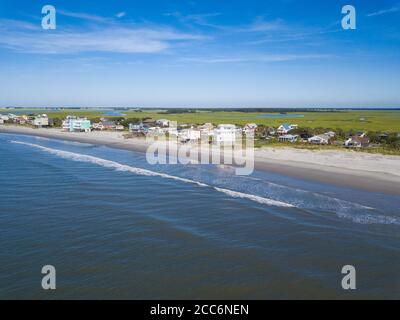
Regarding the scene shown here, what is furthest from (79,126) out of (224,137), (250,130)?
(224,137)

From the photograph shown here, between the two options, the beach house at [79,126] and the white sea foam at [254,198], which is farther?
the beach house at [79,126]

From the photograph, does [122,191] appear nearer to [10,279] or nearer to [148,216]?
[148,216]

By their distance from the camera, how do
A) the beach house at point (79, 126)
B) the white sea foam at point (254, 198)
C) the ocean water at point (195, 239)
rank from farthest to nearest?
1. the beach house at point (79, 126)
2. the white sea foam at point (254, 198)
3. the ocean water at point (195, 239)

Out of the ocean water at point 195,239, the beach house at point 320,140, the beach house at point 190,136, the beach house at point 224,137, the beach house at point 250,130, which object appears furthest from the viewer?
the beach house at point 250,130

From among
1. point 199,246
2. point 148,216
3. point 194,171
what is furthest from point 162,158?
point 199,246

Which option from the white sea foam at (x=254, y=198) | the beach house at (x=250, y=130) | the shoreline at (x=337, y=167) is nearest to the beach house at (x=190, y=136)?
the beach house at (x=250, y=130)

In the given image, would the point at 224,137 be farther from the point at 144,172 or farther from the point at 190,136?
the point at 144,172

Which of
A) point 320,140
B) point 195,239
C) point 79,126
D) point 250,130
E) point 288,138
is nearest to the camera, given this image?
point 195,239

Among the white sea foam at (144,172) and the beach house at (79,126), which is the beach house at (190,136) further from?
the beach house at (79,126)

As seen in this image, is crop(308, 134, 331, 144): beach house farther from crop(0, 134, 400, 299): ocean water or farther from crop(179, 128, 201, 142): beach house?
crop(0, 134, 400, 299): ocean water
